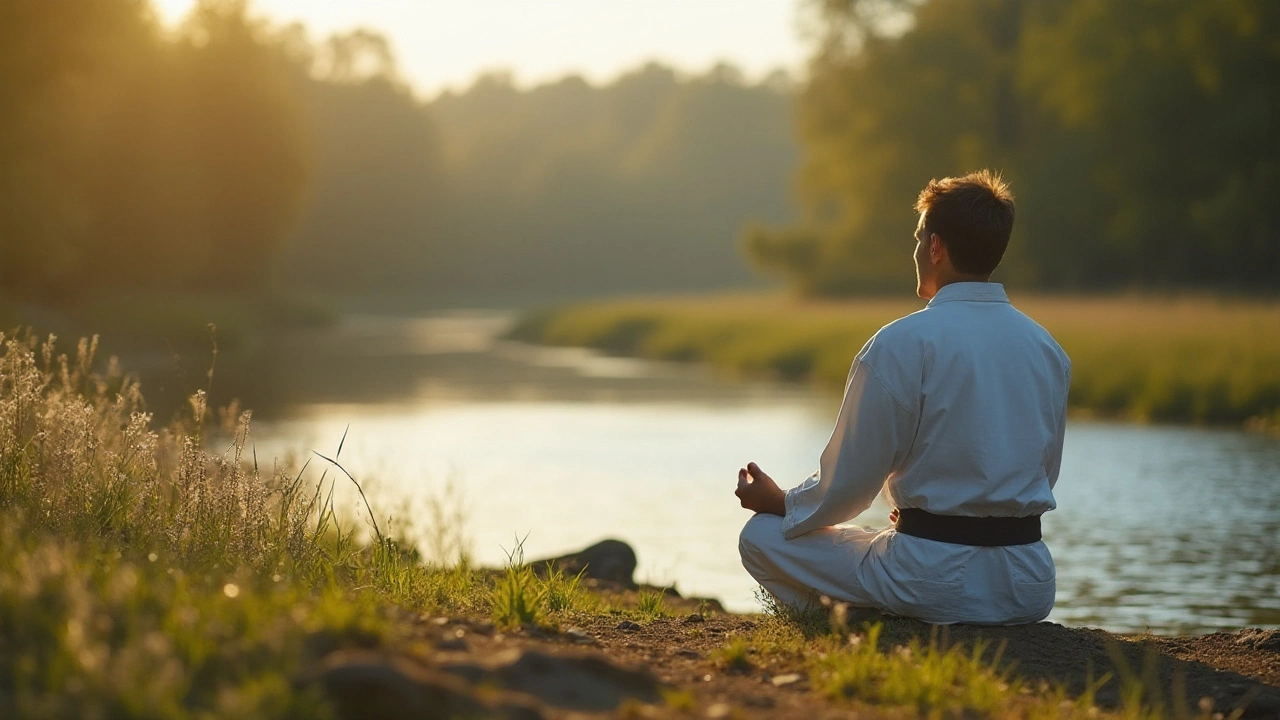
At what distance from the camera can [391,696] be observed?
113 inches

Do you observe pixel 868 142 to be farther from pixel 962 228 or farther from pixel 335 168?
pixel 335 168

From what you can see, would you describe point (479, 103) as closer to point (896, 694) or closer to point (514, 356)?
point (514, 356)

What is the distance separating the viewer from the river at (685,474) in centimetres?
859

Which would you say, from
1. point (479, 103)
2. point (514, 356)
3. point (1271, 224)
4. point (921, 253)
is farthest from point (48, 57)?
point (479, 103)

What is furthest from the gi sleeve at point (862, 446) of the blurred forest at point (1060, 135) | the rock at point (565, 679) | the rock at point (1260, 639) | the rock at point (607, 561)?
the blurred forest at point (1060, 135)

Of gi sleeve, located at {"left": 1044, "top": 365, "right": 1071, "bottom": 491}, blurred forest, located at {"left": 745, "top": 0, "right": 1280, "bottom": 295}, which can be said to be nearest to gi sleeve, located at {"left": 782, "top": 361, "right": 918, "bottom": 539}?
gi sleeve, located at {"left": 1044, "top": 365, "right": 1071, "bottom": 491}

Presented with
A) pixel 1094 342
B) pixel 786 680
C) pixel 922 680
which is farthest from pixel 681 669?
pixel 1094 342

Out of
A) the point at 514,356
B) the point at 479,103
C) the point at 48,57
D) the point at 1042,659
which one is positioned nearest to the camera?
the point at 1042,659

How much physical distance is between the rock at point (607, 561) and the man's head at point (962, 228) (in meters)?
3.26

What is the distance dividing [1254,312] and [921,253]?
721 inches

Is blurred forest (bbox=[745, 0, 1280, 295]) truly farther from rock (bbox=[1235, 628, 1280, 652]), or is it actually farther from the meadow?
the meadow

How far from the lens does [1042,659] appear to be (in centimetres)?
446

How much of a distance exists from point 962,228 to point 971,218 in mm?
53

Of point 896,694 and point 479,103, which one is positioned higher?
point 479,103
